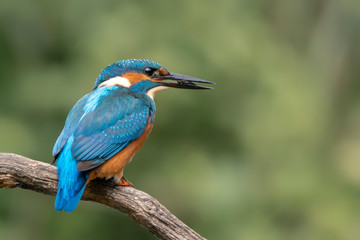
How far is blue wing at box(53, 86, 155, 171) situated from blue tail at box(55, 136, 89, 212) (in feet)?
0.19

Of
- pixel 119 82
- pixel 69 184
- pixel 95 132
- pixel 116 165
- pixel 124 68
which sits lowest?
pixel 69 184

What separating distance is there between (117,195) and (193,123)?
3.25 metres

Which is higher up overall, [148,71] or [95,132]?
Result: [148,71]

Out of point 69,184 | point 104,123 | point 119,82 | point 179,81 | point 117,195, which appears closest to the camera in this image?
point 69,184

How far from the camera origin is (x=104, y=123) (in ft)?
13.1

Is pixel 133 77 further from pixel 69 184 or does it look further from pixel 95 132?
pixel 69 184

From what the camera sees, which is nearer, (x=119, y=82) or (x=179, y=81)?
(x=119, y=82)

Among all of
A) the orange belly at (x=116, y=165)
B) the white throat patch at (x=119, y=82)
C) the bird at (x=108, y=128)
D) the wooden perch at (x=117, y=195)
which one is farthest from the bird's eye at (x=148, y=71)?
the wooden perch at (x=117, y=195)

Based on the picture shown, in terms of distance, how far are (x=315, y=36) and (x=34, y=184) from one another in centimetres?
701

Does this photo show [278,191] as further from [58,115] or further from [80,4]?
[80,4]

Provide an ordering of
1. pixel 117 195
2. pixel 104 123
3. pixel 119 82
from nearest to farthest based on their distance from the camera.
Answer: pixel 117 195
pixel 104 123
pixel 119 82

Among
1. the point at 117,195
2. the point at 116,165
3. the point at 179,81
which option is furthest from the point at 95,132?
the point at 179,81

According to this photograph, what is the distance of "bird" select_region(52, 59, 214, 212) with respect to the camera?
3.67m

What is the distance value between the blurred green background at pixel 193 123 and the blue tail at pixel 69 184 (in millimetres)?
2823
